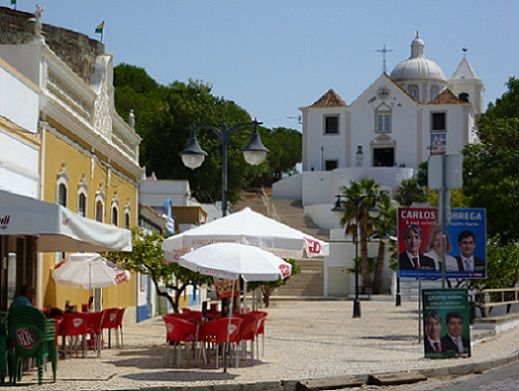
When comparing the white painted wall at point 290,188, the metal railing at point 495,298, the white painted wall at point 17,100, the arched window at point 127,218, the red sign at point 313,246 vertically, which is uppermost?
the white painted wall at point 290,188

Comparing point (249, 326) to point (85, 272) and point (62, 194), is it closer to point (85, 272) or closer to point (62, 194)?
point (85, 272)

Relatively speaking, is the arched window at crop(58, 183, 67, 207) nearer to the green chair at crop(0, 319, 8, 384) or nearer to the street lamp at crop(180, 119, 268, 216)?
the street lamp at crop(180, 119, 268, 216)

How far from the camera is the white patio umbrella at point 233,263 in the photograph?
18.0m

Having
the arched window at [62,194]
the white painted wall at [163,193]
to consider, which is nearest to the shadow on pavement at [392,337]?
the arched window at [62,194]

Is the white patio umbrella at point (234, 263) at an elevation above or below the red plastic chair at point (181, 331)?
above

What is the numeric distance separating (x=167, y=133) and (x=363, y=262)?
22835 mm

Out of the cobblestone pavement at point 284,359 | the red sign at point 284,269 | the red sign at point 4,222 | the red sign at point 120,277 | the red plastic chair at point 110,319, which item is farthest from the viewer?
the red sign at point 120,277

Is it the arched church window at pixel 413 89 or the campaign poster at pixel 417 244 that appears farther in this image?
the arched church window at pixel 413 89

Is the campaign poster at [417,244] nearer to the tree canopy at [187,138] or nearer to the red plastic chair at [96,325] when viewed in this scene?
the red plastic chair at [96,325]

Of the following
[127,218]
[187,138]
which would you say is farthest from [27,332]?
[187,138]

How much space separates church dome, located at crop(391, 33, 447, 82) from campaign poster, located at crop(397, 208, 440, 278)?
8586 cm

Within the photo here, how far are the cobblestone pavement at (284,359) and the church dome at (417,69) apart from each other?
258ft

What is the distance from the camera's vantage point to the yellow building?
24.4 meters

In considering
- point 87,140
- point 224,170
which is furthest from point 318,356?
point 87,140
